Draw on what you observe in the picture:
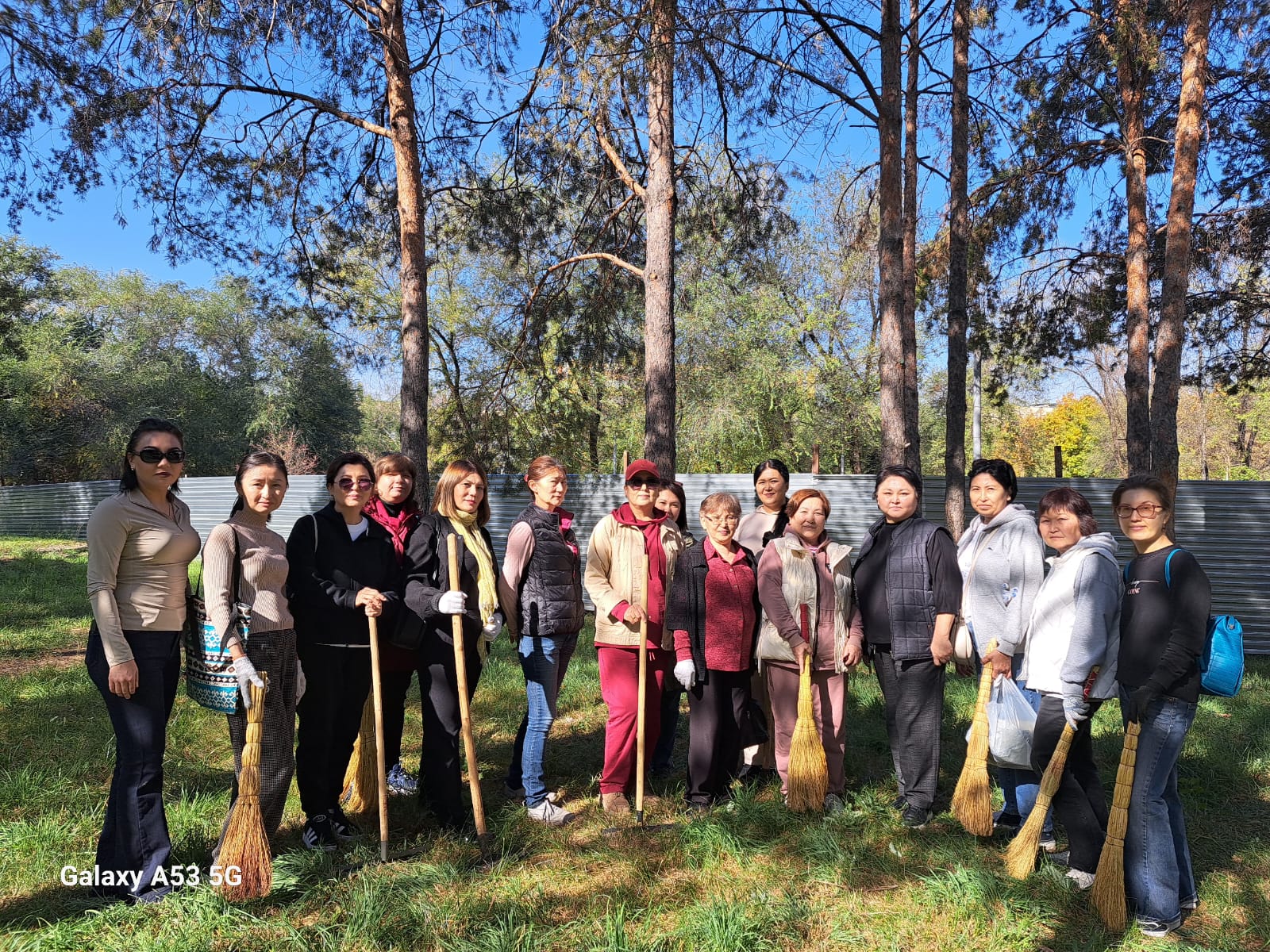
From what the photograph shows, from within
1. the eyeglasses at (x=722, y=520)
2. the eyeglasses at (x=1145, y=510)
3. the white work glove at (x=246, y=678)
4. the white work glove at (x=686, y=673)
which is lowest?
the white work glove at (x=686, y=673)

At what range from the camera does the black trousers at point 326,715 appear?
3.56m

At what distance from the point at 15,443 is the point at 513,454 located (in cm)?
2435

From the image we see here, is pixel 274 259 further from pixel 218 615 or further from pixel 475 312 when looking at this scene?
pixel 475 312

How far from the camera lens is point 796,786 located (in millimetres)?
4027

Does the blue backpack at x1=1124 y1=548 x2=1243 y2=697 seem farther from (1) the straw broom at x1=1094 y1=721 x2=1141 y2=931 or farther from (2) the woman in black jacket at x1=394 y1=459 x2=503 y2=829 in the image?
(2) the woman in black jacket at x1=394 y1=459 x2=503 y2=829

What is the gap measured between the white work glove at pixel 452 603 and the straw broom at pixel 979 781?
250 cm

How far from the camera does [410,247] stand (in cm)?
805

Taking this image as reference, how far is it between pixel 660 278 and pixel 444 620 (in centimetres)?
458

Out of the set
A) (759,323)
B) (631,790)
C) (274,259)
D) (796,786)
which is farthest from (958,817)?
(759,323)

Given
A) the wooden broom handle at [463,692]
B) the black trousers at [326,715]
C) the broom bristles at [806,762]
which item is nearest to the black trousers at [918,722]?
the broom bristles at [806,762]

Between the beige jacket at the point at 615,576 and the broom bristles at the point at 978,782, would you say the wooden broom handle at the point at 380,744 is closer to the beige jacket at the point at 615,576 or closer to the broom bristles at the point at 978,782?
the beige jacket at the point at 615,576

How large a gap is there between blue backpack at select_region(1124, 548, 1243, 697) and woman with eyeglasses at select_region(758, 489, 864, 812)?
157 cm

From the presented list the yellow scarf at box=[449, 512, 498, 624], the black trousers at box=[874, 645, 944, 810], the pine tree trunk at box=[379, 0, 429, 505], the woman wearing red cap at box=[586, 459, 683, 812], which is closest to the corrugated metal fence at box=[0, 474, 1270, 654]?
the pine tree trunk at box=[379, 0, 429, 505]

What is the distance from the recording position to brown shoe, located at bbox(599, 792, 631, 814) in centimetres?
410
